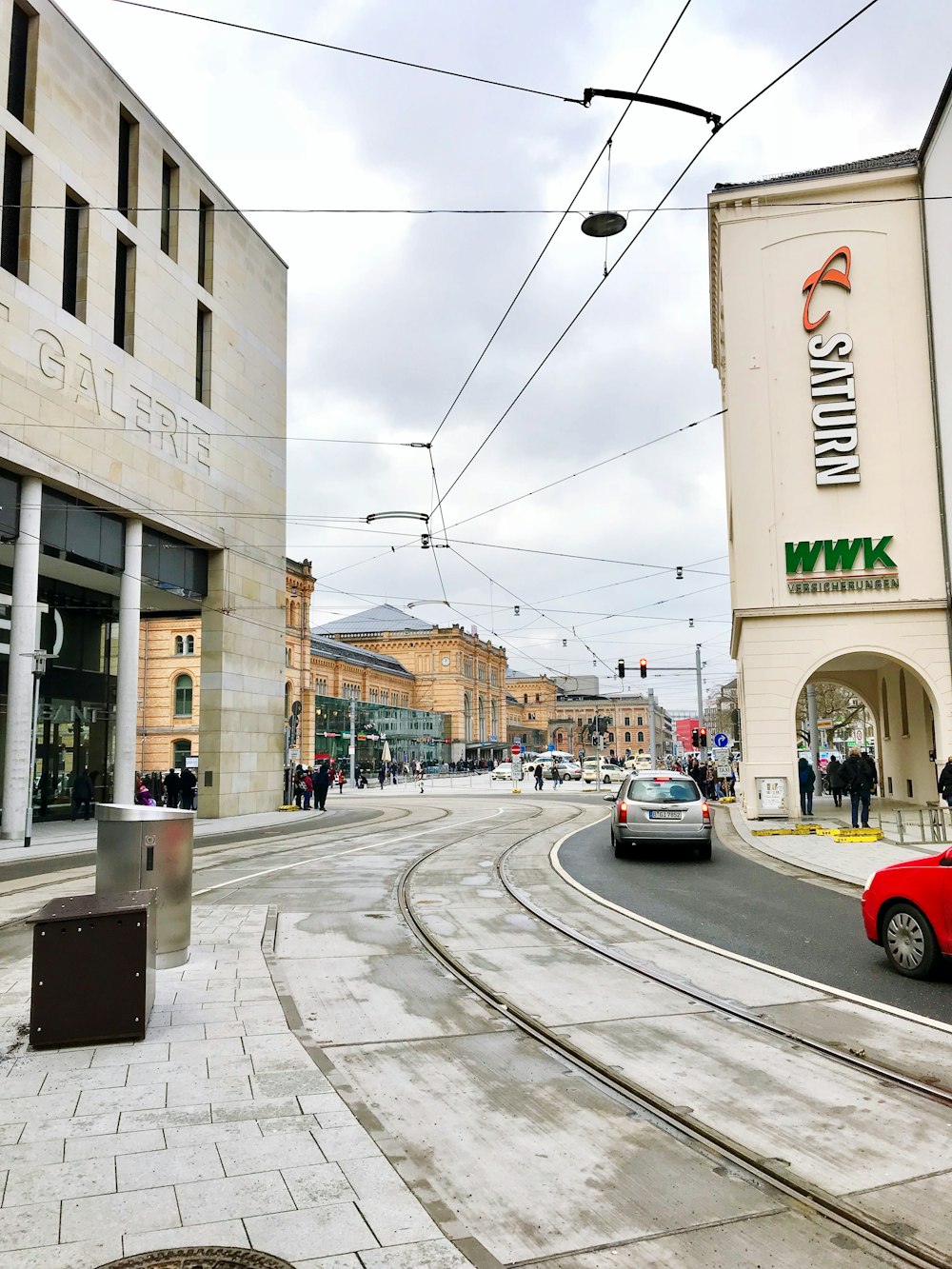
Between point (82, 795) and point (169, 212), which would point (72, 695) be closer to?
point (82, 795)

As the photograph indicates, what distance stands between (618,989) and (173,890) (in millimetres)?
3779

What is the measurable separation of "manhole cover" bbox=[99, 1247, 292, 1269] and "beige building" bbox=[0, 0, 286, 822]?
1957cm

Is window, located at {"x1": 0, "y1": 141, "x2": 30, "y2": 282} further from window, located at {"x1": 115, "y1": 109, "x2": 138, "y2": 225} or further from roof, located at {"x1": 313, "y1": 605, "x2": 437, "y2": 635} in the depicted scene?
roof, located at {"x1": 313, "y1": 605, "x2": 437, "y2": 635}

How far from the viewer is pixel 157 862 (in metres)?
7.91

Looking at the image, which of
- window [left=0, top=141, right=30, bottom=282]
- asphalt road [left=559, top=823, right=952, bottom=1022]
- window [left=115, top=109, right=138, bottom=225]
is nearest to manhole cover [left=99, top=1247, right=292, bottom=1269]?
asphalt road [left=559, top=823, right=952, bottom=1022]

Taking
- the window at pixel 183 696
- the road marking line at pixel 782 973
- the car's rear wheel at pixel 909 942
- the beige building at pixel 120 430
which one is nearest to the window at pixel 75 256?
the beige building at pixel 120 430

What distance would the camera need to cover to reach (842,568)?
25.5 metres

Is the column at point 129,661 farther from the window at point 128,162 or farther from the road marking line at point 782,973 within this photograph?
the road marking line at point 782,973

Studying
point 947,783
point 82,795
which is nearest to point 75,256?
point 82,795

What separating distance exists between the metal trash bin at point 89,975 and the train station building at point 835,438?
21.4 metres

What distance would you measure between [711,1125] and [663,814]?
507 inches

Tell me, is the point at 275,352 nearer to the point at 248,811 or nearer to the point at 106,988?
the point at 248,811

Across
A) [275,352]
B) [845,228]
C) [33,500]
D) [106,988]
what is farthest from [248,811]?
[106,988]

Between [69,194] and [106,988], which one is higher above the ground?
[69,194]
